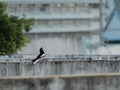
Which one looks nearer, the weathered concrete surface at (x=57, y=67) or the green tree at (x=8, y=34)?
the weathered concrete surface at (x=57, y=67)

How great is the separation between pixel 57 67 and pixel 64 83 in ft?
20.0

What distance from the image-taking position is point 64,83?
415 inches

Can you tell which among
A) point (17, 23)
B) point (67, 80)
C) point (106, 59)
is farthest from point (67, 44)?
point (67, 80)

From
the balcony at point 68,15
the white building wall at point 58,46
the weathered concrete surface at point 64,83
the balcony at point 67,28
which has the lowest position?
the weathered concrete surface at point 64,83

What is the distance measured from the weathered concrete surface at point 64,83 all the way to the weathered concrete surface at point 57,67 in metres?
5.73

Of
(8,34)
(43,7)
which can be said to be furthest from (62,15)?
(8,34)

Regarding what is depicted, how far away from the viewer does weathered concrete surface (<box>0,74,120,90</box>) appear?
10.4 metres

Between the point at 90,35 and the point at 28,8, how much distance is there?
811 centimetres

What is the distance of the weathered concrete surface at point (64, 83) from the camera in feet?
34.2

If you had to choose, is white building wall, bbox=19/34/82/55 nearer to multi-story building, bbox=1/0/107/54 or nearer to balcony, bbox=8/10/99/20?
multi-story building, bbox=1/0/107/54

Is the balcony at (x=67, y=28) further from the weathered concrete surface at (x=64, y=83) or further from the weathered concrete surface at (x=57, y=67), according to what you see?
the weathered concrete surface at (x=64, y=83)

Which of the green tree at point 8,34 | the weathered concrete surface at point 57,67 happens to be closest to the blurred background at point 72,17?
the green tree at point 8,34

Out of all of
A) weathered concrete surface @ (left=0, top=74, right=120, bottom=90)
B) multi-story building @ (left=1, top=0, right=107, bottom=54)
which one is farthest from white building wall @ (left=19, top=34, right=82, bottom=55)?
multi-story building @ (left=1, top=0, right=107, bottom=54)

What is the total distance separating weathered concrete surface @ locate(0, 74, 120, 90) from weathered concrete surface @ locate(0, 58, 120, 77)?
5731mm
